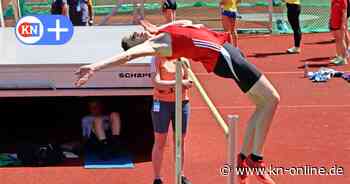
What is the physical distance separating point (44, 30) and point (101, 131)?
1699 millimetres

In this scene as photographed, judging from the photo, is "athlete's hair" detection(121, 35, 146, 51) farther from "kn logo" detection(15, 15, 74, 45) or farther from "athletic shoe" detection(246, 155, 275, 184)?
"kn logo" detection(15, 15, 74, 45)

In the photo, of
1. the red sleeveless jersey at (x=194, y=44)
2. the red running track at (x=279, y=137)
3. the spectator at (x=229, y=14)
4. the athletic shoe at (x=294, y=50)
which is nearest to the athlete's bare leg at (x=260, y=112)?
the red sleeveless jersey at (x=194, y=44)

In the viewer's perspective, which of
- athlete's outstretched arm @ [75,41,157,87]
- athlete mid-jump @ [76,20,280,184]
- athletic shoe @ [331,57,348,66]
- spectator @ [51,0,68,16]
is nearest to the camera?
athlete's outstretched arm @ [75,41,157,87]

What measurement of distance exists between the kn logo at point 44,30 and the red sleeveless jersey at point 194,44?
15.0 ft

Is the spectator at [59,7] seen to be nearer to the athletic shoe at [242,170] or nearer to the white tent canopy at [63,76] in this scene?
the white tent canopy at [63,76]

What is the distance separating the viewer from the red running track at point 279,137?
8.13 meters

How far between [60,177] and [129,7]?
13.7 m

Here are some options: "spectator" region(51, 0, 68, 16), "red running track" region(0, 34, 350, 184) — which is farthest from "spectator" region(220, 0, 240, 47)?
"spectator" region(51, 0, 68, 16)

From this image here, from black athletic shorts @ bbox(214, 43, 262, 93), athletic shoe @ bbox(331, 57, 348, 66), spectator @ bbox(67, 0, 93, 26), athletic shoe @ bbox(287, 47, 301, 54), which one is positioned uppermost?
black athletic shorts @ bbox(214, 43, 262, 93)

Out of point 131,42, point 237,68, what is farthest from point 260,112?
point 131,42

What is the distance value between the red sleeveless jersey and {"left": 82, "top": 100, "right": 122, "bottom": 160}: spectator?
12.0ft

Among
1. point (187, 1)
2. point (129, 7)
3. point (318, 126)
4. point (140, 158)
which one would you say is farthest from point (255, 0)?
point (140, 158)

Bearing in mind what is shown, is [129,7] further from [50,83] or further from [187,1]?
[50,83]

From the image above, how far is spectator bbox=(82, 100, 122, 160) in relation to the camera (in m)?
8.94
